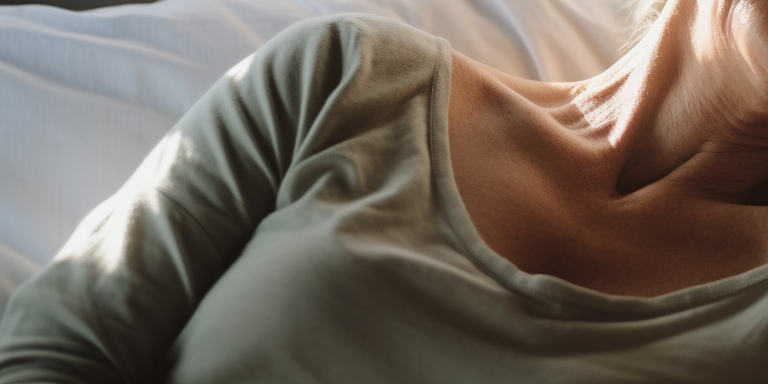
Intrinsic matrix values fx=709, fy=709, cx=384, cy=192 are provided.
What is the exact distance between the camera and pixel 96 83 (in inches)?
39.6

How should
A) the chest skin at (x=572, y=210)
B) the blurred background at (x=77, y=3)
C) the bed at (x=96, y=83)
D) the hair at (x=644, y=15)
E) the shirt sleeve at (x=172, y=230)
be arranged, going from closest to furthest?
1. the shirt sleeve at (x=172, y=230)
2. the chest skin at (x=572, y=210)
3. the bed at (x=96, y=83)
4. the hair at (x=644, y=15)
5. the blurred background at (x=77, y=3)

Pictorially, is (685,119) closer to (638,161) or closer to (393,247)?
(638,161)

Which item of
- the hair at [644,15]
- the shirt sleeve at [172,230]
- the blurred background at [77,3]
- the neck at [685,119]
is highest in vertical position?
the hair at [644,15]

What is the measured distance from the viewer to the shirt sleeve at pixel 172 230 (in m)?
0.65

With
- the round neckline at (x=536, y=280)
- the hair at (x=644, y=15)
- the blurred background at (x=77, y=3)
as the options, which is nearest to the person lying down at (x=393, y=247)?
the round neckline at (x=536, y=280)

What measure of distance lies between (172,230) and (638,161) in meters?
0.59

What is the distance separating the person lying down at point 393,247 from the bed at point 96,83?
0.76ft

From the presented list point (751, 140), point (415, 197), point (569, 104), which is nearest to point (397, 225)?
point (415, 197)

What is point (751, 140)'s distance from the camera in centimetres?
88

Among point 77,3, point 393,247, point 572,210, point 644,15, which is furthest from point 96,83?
point 644,15

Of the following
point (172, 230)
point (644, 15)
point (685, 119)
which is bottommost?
point (172, 230)

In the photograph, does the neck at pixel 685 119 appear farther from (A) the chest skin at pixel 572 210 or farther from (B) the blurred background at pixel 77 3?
(B) the blurred background at pixel 77 3

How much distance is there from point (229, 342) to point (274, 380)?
5cm

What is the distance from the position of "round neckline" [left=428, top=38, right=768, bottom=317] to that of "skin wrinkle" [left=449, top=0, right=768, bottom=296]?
0.04 metres
